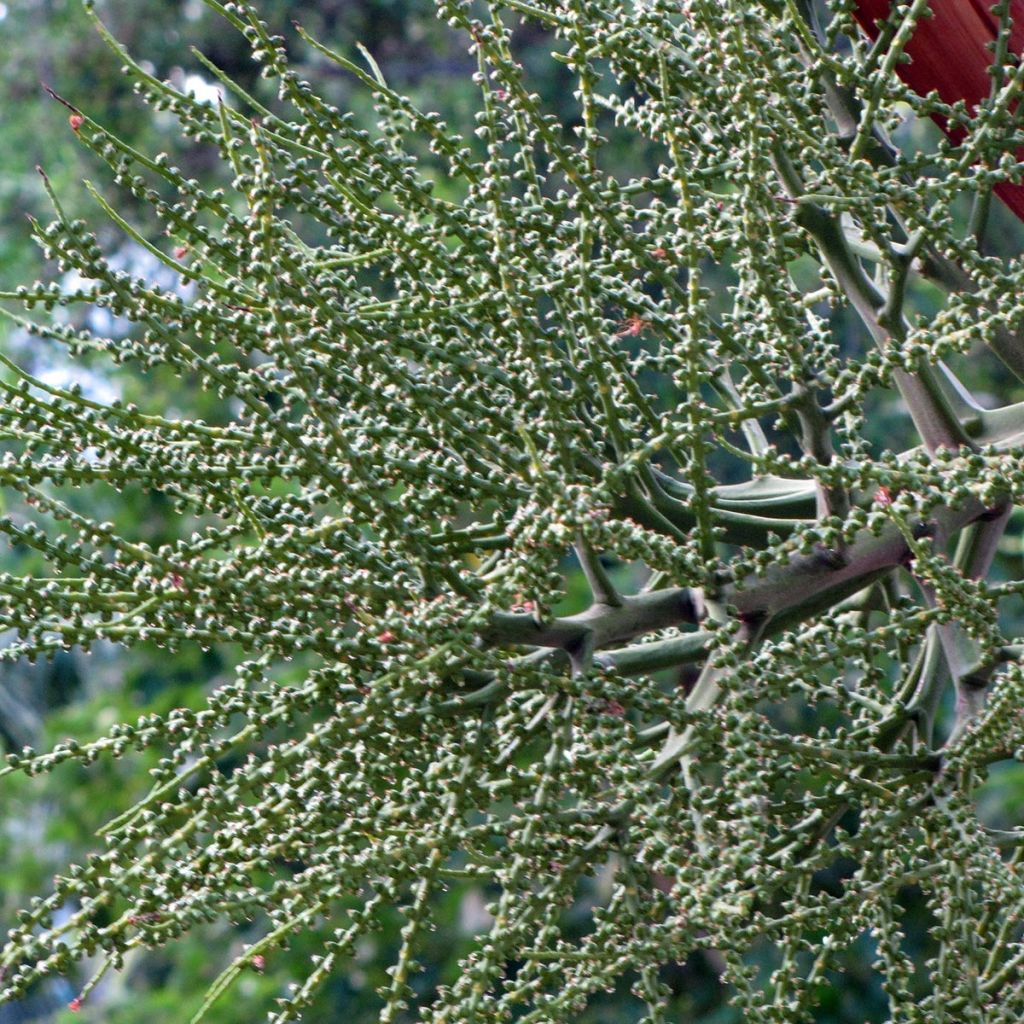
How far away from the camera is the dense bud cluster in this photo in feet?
1.59

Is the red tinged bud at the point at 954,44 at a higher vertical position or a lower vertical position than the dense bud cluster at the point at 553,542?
higher

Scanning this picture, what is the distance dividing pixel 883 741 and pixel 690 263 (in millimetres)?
245

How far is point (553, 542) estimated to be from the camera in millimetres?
468

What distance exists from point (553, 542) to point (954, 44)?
0.94 feet

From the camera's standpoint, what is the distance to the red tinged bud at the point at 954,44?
58 centimetres

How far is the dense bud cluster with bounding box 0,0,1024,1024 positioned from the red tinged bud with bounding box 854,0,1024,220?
34 mm

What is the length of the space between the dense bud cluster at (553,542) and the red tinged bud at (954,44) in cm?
3

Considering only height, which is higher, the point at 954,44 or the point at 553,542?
the point at 954,44

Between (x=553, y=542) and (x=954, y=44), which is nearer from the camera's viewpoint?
(x=553, y=542)

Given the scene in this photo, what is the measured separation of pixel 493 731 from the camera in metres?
0.55

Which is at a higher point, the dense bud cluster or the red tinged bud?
the red tinged bud

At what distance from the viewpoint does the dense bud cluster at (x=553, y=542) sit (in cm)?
49

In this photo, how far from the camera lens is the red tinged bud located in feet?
1.90

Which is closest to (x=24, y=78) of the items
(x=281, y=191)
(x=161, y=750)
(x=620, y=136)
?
(x=620, y=136)
